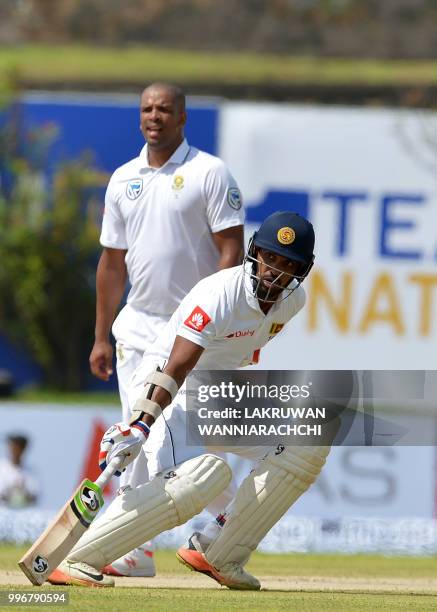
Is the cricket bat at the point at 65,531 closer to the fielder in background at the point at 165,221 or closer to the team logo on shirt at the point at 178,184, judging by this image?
the fielder in background at the point at 165,221

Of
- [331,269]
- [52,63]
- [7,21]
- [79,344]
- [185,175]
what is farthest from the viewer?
[7,21]

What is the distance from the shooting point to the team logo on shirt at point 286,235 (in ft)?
17.6

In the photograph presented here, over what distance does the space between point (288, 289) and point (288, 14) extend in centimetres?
1296

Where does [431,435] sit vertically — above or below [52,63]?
below

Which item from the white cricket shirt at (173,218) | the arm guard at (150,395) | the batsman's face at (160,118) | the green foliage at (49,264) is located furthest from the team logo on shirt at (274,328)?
the green foliage at (49,264)

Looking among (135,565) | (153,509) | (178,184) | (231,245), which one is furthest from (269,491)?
(178,184)

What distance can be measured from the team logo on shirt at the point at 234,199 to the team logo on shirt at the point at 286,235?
3.15 ft

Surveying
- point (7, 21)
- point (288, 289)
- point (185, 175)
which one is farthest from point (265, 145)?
point (288, 289)

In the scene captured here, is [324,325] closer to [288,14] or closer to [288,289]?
[288,14]

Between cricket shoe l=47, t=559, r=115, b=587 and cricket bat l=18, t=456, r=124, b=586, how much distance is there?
0.51 feet

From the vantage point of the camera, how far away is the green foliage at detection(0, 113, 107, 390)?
14602 mm

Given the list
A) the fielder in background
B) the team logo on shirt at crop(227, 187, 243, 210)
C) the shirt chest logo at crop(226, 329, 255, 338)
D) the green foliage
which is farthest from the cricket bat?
the green foliage

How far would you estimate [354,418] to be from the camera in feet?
18.3

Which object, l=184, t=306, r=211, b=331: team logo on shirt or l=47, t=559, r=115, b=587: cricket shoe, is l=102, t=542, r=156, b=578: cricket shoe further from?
l=184, t=306, r=211, b=331: team logo on shirt
